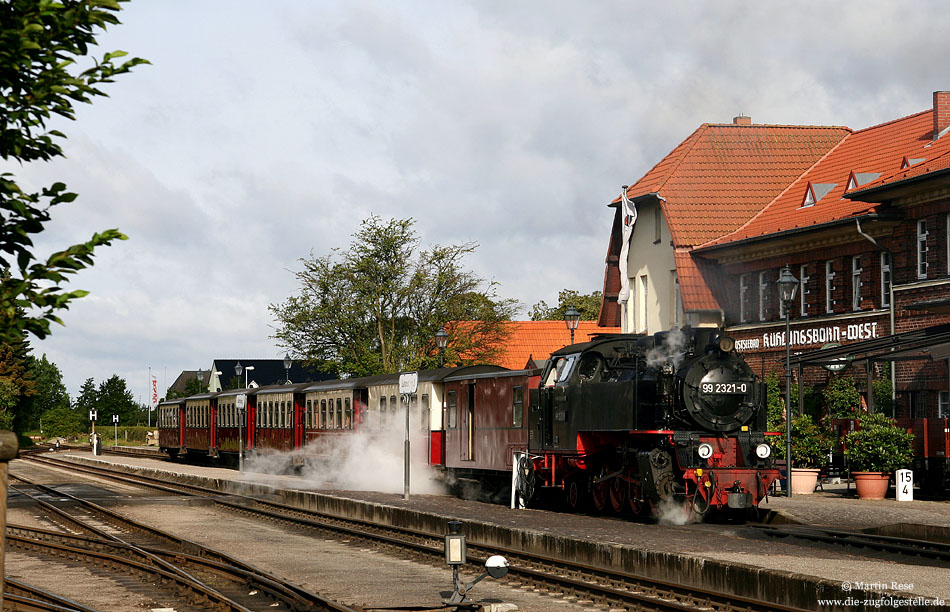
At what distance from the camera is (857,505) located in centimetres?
2266

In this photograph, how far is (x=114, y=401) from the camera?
368 feet

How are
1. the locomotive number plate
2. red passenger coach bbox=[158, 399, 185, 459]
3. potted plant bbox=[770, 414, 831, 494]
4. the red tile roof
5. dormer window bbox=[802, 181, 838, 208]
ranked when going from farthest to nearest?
the red tile roof → red passenger coach bbox=[158, 399, 185, 459] → dormer window bbox=[802, 181, 838, 208] → potted plant bbox=[770, 414, 831, 494] → the locomotive number plate

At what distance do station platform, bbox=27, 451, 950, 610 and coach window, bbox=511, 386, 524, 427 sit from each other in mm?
1719

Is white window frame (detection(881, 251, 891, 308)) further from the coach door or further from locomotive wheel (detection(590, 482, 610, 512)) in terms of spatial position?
locomotive wheel (detection(590, 482, 610, 512))

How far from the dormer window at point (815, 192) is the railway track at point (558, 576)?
19.7 m

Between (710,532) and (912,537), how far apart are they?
275cm

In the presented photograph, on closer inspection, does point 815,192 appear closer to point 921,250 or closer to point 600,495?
point 921,250

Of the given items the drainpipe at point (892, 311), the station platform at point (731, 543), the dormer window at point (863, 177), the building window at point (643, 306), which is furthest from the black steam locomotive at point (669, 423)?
the building window at point (643, 306)

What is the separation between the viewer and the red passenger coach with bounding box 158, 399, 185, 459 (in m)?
56.0

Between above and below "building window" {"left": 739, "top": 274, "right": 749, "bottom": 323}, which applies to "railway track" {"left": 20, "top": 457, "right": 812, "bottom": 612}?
below

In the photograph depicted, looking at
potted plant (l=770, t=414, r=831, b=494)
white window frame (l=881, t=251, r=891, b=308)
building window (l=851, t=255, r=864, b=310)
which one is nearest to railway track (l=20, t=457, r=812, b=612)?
potted plant (l=770, t=414, r=831, b=494)

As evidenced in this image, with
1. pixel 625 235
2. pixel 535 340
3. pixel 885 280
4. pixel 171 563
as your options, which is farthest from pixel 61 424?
pixel 171 563

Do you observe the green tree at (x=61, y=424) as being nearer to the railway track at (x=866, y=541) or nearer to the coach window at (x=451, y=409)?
the coach window at (x=451, y=409)

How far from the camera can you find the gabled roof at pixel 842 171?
112ft
